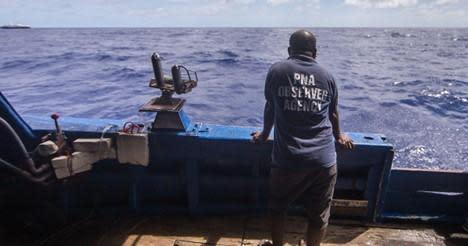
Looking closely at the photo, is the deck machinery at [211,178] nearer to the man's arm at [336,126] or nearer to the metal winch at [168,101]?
the metal winch at [168,101]

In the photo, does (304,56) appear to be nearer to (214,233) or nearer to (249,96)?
(214,233)

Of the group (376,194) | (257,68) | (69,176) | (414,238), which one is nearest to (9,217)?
(69,176)

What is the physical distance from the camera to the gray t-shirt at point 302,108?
2.71 meters

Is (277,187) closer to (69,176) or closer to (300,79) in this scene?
(300,79)

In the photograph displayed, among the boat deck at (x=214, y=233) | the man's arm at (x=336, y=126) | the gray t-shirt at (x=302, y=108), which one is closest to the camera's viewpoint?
the gray t-shirt at (x=302, y=108)

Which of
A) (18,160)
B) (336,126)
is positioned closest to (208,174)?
(336,126)

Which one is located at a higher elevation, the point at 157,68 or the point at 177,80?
the point at 157,68

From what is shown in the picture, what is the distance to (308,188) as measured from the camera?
2.96m

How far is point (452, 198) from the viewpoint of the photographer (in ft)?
13.3

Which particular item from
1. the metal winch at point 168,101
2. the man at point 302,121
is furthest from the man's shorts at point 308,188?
the metal winch at point 168,101

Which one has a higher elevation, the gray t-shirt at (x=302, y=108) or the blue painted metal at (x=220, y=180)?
the gray t-shirt at (x=302, y=108)

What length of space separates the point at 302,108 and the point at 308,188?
663 millimetres

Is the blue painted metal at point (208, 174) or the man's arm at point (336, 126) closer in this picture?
the man's arm at point (336, 126)

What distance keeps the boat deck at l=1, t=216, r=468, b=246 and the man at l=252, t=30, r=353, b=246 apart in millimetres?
996
